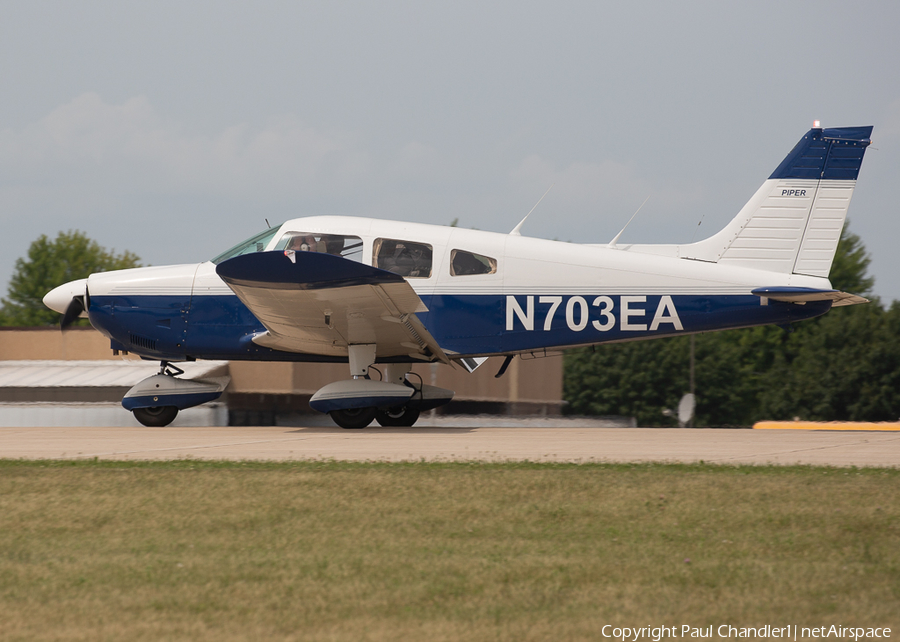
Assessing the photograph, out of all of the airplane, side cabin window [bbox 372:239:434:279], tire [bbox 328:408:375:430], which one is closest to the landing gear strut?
the airplane

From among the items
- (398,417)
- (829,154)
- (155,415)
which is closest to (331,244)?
(398,417)

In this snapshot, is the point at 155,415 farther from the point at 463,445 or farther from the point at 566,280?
the point at 566,280

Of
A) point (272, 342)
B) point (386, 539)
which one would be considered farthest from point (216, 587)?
point (272, 342)

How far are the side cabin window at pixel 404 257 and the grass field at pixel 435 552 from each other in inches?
181

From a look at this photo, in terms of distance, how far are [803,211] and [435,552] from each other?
28.1ft

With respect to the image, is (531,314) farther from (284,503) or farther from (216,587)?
(216,587)

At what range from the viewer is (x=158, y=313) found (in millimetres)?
11609

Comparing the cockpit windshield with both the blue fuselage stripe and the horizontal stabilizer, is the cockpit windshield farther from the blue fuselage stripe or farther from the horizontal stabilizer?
the horizontal stabilizer

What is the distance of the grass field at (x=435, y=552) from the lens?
357 cm

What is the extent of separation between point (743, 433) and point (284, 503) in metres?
6.76

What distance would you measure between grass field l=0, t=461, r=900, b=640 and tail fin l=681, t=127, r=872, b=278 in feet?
16.3

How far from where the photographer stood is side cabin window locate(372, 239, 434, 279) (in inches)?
428

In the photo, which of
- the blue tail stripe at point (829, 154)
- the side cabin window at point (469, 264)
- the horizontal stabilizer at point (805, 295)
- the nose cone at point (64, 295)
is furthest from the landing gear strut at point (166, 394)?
the blue tail stripe at point (829, 154)

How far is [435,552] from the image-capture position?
4.49 m
